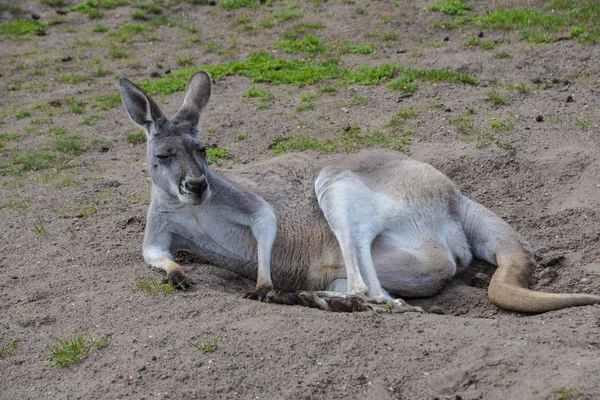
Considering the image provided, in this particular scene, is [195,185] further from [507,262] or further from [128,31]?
[128,31]

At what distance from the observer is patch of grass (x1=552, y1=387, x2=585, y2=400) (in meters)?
3.40

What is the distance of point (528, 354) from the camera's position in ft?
12.4

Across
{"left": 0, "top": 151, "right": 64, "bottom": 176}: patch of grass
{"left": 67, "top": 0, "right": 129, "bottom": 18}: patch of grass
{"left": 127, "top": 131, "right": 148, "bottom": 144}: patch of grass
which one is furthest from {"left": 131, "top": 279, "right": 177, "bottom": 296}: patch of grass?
{"left": 67, "top": 0, "right": 129, "bottom": 18}: patch of grass

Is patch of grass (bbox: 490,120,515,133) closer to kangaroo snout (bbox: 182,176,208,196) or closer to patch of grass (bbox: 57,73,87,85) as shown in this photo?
kangaroo snout (bbox: 182,176,208,196)

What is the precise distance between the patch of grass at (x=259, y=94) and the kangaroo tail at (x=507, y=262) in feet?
12.6

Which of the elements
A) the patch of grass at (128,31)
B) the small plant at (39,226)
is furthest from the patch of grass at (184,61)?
the small plant at (39,226)

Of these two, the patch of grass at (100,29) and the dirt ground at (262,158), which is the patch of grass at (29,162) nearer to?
the dirt ground at (262,158)

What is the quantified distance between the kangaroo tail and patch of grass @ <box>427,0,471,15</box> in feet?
18.7

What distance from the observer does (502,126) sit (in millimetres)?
7359

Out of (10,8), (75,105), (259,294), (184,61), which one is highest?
(10,8)

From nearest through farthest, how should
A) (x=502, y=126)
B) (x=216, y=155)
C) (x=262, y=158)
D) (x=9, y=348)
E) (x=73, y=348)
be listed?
(x=73, y=348), (x=9, y=348), (x=502, y=126), (x=262, y=158), (x=216, y=155)

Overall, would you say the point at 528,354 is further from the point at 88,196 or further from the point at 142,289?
the point at 88,196

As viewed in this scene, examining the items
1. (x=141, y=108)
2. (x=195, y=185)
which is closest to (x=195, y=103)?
(x=141, y=108)

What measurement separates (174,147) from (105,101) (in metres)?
4.41
